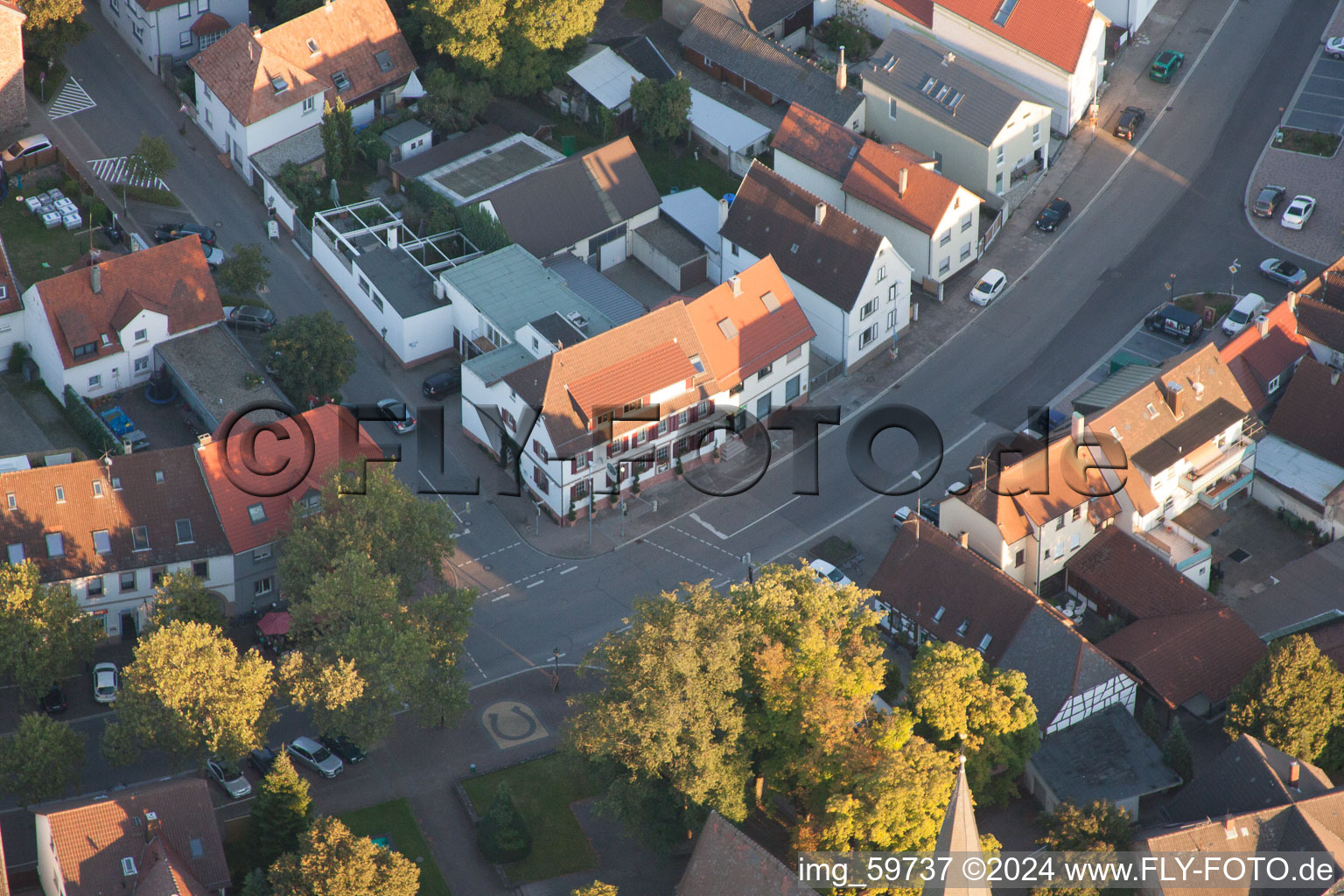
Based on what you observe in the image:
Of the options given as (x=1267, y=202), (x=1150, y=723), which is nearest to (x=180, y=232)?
(x=1150, y=723)

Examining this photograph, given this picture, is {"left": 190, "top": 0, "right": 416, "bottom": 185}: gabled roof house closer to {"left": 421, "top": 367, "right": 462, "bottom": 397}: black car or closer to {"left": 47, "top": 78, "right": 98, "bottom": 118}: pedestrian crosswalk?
{"left": 47, "top": 78, "right": 98, "bottom": 118}: pedestrian crosswalk

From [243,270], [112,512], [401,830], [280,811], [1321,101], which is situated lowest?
[401,830]

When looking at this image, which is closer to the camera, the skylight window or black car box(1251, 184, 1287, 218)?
black car box(1251, 184, 1287, 218)

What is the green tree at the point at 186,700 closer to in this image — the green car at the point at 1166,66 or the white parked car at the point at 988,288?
the white parked car at the point at 988,288

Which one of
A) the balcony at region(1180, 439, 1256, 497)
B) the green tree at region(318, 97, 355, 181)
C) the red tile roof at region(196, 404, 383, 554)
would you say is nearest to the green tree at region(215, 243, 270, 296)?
the green tree at region(318, 97, 355, 181)

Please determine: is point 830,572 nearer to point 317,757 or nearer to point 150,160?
point 317,757

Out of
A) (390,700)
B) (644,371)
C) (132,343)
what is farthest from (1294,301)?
(132,343)
